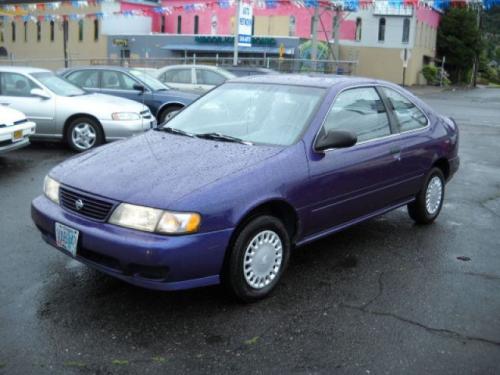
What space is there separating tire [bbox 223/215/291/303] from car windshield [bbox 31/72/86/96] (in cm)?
731

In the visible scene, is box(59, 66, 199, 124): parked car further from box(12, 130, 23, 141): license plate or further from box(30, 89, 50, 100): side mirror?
box(12, 130, 23, 141): license plate

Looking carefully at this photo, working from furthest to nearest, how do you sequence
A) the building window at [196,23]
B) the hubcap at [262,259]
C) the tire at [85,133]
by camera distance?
the building window at [196,23] → the tire at [85,133] → the hubcap at [262,259]

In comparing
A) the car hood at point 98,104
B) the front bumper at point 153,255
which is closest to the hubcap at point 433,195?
the front bumper at point 153,255

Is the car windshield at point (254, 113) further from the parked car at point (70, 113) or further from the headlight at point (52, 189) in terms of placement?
the parked car at point (70, 113)

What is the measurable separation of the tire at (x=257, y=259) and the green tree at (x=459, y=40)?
49676mm

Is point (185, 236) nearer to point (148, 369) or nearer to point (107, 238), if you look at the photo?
point (107, 238)

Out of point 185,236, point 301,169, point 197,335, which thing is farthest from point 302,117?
point 197,335

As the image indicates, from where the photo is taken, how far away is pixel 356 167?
194 inches

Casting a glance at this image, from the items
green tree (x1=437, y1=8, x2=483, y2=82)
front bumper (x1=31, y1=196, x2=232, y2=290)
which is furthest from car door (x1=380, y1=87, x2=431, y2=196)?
green tree (x1=437, y1=8, x2=483, y2=82)

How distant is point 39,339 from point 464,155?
30.4 ft

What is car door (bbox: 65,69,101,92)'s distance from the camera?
514 inches

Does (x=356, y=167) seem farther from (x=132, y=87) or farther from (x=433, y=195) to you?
(x=132, y=87)

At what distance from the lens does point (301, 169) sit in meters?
4.42

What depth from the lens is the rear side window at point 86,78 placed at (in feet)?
42.9
